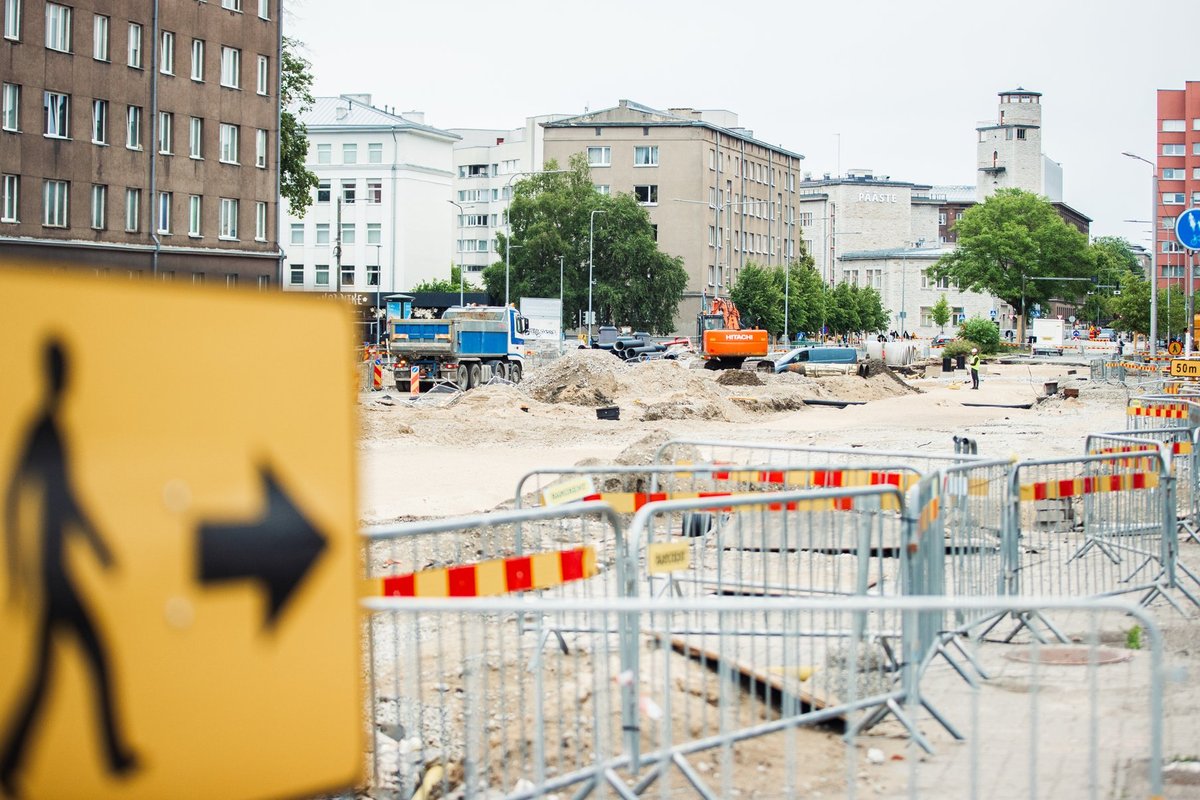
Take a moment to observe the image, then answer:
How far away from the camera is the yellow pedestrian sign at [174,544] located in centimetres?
177

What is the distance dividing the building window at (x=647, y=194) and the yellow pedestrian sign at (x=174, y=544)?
112539mm

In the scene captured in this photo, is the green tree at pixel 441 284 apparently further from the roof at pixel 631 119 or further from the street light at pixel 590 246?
the roof at pixel 631 119

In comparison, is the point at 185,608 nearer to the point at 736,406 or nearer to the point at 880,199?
the point at 736,406

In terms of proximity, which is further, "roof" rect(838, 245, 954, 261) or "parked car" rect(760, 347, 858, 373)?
"roof" rect(838, 245, 954, 261)

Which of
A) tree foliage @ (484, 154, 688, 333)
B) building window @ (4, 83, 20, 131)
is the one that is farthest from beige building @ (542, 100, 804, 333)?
building window @ (4, 83, 20, 131)

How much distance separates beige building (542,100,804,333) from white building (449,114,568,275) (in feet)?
61.1

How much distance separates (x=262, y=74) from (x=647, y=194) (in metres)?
58.9

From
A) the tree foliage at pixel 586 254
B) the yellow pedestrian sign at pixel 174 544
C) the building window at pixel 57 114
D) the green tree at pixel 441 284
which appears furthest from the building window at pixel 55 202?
the green tree at pixel 441 284

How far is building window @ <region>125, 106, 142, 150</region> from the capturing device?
52688 mm

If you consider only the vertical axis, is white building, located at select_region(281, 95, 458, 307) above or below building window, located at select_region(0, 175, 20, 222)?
above

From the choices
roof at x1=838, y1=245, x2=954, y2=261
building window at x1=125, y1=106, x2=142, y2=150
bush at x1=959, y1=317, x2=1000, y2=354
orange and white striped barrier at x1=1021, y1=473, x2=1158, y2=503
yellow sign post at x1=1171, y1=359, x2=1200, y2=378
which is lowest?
orange and white striped barrier at x1=1021, y1=473, x2=1158, y2=503

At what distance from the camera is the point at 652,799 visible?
5578 mm

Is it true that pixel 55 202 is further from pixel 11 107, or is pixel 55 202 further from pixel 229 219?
pixel 229 219

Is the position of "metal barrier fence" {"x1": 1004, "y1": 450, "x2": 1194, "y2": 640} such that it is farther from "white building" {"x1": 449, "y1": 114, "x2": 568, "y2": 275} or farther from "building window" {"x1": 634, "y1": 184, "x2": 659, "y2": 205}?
"white building" {"x1": 449, "y1": 114, "x2": 568, "y2": 275}
